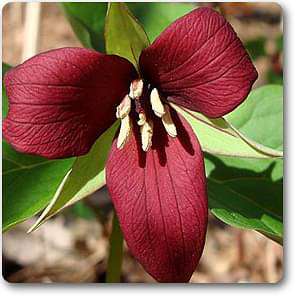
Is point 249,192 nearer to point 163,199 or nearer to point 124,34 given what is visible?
point 163,199

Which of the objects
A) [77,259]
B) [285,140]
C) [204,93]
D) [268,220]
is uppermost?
[204,93]

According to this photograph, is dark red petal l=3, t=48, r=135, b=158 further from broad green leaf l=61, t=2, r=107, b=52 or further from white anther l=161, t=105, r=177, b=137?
broad green leaf l=61, t=2, r=107, b=52

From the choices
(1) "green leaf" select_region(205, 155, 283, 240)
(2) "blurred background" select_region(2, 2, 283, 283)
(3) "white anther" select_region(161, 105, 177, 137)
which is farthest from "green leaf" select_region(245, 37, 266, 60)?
(3) "white anther" select_region(161, 105, 177, 137)

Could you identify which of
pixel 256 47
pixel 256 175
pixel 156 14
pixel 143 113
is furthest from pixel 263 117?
pixel 256 47

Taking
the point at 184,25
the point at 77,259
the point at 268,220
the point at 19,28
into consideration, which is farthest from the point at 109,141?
the point at 77,259

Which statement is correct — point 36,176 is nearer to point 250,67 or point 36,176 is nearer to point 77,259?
point 250,67

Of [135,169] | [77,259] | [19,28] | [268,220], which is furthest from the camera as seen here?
[77,259]
